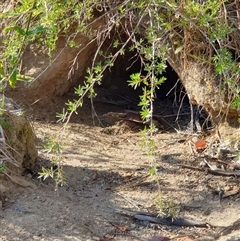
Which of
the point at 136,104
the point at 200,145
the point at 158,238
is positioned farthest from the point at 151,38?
the point at 136,104

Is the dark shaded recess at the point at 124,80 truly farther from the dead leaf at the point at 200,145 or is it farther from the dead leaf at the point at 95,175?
the dead leaf at the point at 95,175

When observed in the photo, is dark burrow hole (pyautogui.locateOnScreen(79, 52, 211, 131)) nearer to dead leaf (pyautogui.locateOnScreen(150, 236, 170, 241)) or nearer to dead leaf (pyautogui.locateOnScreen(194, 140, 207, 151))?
dead leaf (pyautogui.locateOnScreen(194, 140, 207, 151))

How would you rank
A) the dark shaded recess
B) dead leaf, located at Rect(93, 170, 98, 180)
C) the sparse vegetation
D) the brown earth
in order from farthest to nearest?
the dark shaded recess → dead leaf, located at Rect(93, 170, 98, 180) → the brown earth → the sparse vegetation

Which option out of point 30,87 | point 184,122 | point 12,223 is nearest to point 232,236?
point 12,223

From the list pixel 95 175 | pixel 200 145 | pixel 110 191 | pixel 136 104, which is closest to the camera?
pixel 110 191

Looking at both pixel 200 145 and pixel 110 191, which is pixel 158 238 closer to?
pixel 110 191

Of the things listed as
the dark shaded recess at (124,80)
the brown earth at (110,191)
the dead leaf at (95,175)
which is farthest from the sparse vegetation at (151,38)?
the dark shaded recess at (124,80)

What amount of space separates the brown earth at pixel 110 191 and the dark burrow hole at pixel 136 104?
0.13 meters

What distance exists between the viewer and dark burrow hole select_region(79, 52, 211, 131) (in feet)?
14.8

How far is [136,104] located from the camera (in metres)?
5.06

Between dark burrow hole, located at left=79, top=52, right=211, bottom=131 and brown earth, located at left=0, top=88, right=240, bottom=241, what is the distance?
0.13 m

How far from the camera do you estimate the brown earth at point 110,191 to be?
2.90m

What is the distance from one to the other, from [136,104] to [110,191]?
1785mm

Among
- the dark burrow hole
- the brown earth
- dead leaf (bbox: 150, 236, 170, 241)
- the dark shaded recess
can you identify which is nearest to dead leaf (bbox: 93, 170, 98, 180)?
the brown earth
